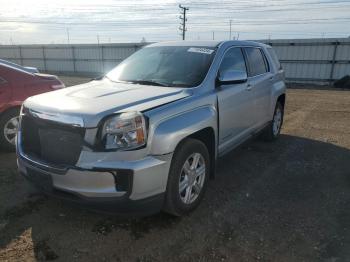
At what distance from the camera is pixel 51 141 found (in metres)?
3.21

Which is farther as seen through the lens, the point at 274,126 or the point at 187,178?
the point at 274,126

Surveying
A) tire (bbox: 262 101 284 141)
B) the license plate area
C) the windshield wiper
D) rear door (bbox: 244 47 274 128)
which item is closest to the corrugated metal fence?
tire (bbox: 262 101 284 141)

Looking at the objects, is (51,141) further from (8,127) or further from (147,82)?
(8,127)

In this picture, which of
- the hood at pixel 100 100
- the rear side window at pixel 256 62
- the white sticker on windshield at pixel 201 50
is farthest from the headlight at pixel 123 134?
the rear side window at pixel 256 62

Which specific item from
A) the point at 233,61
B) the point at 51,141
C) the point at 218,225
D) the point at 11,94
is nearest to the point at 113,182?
the point at 51,141

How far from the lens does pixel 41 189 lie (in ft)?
10.8

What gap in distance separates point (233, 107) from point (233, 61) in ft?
2.34

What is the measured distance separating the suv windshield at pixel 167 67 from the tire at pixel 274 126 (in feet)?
7.87

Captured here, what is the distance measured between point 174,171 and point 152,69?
1.70 metres

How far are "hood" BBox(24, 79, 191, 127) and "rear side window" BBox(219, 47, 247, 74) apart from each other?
2.96ft

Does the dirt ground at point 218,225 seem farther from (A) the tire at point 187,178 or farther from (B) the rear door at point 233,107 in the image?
(B) the rear door at point 233,107

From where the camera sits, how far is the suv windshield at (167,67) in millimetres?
4090

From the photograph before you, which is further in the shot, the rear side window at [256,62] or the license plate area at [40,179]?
the rear side window at [256,62]

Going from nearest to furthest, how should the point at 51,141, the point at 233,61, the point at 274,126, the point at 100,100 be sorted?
the point at 51,141, the point at 100,100, the point at 233,61, the point at 274,126
